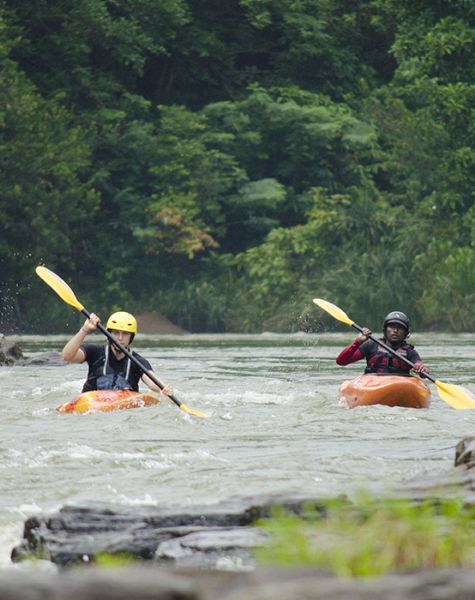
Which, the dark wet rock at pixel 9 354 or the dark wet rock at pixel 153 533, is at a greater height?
the dark wet rock at pixel 153 533

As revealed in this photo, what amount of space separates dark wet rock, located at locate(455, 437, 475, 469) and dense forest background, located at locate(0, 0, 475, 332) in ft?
73.1

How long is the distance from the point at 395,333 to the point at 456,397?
776 mm

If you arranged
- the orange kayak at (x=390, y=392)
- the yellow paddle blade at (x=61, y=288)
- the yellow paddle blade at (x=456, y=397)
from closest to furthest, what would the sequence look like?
the orange kayak at (x=390, y=392) → the yellow paddle blade at (x=456, y=397) → the yellow paddle blade at (x=61, y=288)

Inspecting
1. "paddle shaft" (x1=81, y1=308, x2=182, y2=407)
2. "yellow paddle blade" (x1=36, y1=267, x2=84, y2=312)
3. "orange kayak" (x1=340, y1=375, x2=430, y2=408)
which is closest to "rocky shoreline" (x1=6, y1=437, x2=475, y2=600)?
"orange kayak" (x1=340, y1=375, x2=430, y2=408)

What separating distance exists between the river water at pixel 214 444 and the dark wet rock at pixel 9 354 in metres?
2.06

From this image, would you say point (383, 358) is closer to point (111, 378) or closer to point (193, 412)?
point (193, 412)

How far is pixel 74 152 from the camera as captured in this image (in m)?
34.9

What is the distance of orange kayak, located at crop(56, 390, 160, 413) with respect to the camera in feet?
39.0

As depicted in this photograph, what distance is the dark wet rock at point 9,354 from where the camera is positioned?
66.0ft

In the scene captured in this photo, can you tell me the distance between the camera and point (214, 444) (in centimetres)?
999

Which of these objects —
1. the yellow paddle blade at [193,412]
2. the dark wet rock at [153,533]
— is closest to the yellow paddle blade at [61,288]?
the yellow paddle blade at [193,412]

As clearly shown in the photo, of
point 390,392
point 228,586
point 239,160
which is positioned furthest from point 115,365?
point 239,160

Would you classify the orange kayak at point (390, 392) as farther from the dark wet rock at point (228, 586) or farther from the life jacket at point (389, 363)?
the dark wet rock at point (228, 586)

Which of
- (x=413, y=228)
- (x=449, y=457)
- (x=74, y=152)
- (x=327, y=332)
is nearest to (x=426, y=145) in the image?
(x=413, y=228)
